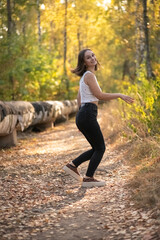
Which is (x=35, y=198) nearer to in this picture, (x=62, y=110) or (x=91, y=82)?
→ (x=91, y=82)

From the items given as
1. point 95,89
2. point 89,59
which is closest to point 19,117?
point 89,59

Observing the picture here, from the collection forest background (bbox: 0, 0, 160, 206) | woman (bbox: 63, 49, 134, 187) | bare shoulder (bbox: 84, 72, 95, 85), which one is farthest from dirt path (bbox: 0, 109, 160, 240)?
bare shoulder (bbox: 84, 72, 95, 85)

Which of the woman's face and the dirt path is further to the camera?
the woman's face

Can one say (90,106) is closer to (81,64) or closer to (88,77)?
(88,77)

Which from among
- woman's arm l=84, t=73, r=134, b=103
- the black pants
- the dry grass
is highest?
woman's arm l=84, t=73, r=134, b=103

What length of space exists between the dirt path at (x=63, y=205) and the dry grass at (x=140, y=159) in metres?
0.14

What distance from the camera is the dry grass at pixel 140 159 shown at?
4.14 m

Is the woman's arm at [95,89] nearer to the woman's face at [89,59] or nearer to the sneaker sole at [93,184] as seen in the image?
the woman's face at [89,59]

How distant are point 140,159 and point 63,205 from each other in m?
2.23

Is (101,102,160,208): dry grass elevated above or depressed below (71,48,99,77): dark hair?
below

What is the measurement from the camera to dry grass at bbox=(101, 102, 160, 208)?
4142 millimetres

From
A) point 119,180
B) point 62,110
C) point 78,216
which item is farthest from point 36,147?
point 62,110

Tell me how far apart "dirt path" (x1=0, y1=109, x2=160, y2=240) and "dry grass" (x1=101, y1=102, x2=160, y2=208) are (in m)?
0.14

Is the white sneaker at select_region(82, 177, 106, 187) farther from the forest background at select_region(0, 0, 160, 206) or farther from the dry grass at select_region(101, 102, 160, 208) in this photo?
the forest background at select_region(0, 0, 160, 206)
